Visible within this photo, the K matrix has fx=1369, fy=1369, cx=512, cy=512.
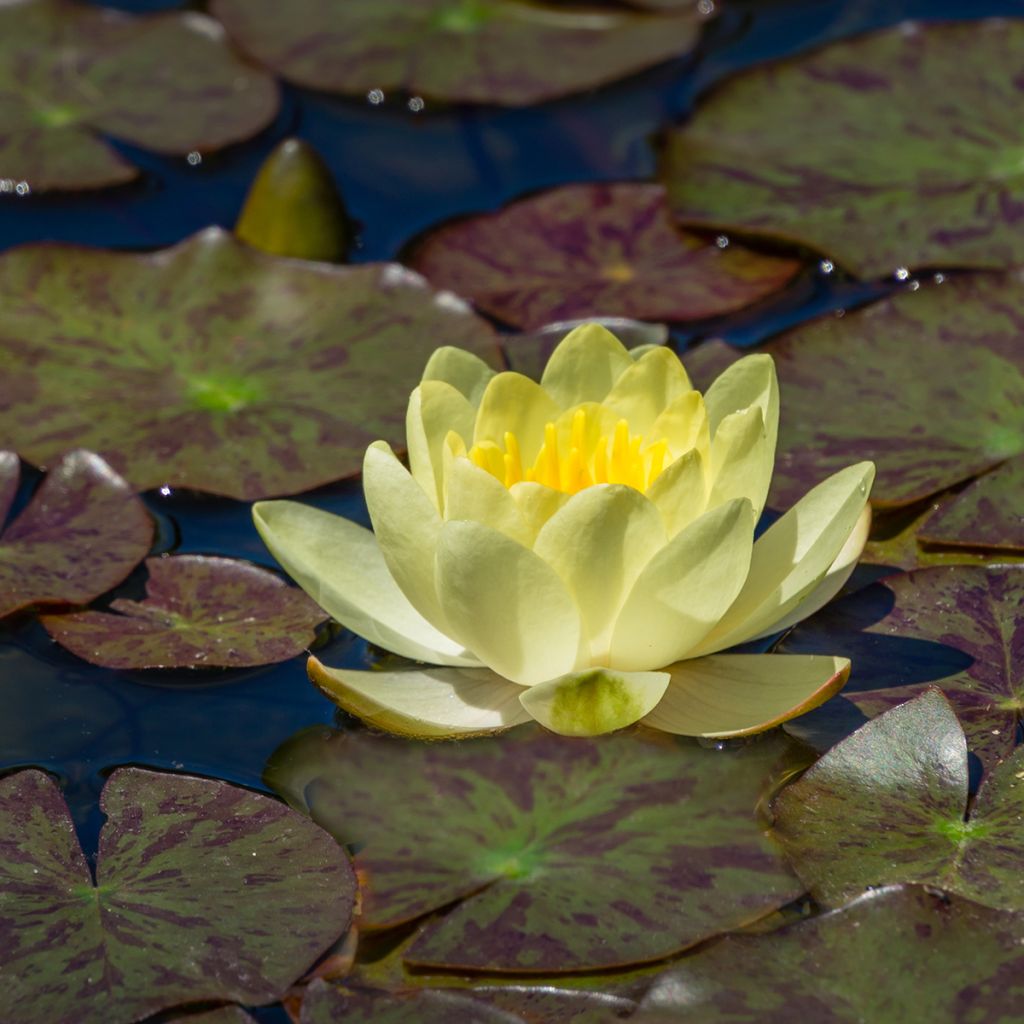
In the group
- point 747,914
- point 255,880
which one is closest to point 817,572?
point 747,914

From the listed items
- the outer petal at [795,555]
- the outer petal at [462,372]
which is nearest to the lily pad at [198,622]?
the outer petal at [462,372]

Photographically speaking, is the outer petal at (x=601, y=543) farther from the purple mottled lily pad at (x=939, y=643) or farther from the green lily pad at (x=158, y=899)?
the green lily pad at (x=158, y=899)

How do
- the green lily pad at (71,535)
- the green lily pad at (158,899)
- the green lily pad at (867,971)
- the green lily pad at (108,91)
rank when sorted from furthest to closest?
1. the green lily pad at (108,91)
2. the green lily pad at (71,535)
3. the green lily pad at (158,899)
4. the green lily pad at (867,971)

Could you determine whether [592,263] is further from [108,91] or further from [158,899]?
[158,899]

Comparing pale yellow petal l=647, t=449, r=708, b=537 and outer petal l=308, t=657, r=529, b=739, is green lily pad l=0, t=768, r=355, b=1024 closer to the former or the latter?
outer petal l=308, t=657, r=529, b=739

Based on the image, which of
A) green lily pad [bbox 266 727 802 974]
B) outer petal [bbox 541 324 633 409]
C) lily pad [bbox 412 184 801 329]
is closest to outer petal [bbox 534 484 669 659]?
green lily pad [bbox 266 727 802 974]

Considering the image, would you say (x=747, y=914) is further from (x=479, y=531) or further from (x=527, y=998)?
(x=479, y=531)
